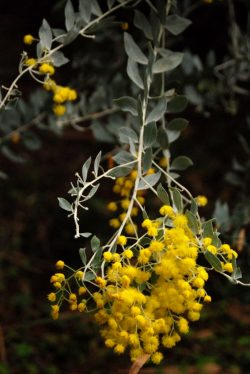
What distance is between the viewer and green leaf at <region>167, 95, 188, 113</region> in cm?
135

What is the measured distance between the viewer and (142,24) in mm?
1400

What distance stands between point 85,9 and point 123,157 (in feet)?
1.16

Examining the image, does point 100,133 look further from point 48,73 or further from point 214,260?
point 214,260

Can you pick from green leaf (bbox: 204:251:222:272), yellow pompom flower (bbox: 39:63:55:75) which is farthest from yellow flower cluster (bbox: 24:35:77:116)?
green leaf (bbox: 204:251:222:272)

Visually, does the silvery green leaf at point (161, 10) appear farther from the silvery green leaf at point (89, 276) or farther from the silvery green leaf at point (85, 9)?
the silvery green leaf at point (89, 276)

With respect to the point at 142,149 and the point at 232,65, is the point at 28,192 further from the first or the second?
the point at 142,149

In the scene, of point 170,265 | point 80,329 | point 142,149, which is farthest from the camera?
point 80,329

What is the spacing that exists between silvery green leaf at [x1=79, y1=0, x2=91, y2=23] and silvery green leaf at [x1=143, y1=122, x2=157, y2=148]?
30 cm

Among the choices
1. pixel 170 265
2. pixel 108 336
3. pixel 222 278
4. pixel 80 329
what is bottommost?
pixel 222 278

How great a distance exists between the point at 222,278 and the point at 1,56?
1319mm

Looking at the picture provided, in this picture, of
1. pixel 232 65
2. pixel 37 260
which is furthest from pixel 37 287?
pixel 232 65

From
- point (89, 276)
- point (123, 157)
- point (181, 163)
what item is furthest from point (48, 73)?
point (89, 276)

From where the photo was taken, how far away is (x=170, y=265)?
3.08ft

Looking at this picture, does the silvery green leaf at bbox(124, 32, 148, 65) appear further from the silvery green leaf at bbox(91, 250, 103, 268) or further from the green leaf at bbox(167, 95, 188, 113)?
the silvery green leaf at bbox(91, 250, 103, 268)
